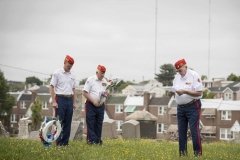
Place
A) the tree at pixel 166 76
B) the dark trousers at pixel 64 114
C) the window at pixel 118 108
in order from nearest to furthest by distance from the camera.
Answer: the dark trousers at pixel 64 114 → the window at pixel 118 108 → the tree at pixel 166 76

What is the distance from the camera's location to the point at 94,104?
456 inches

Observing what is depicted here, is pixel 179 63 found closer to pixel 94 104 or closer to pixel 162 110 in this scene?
pixel 94 104

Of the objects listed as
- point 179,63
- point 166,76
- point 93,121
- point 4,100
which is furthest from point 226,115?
point 179,63

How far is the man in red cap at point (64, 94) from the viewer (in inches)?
421

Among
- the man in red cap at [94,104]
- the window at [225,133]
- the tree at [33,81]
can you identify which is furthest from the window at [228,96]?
the tree at [33,81]

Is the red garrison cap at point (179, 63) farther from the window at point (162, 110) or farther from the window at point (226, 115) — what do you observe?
the window at point (162, 110)

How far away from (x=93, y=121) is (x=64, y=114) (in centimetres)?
111

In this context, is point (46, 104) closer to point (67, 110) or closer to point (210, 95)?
point (210, 95)

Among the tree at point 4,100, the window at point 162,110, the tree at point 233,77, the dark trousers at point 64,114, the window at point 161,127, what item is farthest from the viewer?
the tree at point 233,77

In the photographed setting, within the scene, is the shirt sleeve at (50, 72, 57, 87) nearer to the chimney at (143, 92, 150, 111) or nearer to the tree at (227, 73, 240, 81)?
the chimney at (143, 92, 150, 111)

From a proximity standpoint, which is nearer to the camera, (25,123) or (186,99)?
(186,99)

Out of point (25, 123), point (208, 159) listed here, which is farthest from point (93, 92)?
point (25, 123)

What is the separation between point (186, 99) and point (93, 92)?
306 centimetres

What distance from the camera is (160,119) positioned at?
74375 mm
